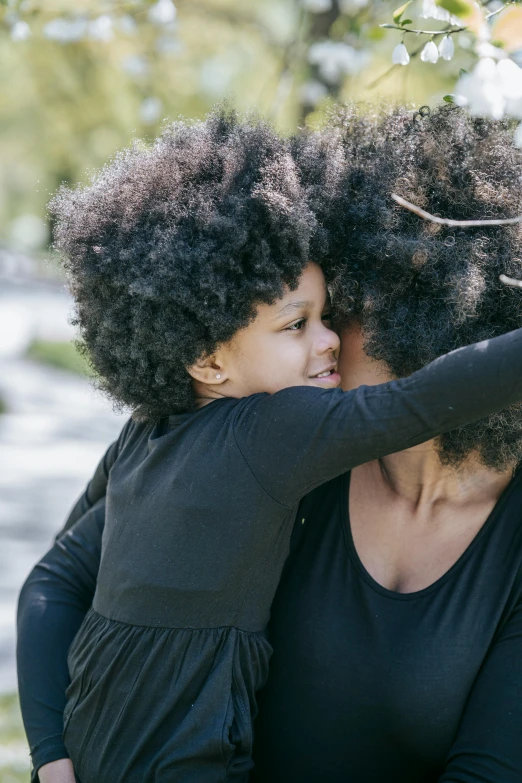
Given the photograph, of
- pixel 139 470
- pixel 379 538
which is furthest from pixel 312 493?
pixel 139 470

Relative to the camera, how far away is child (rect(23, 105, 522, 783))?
1953 millimetres

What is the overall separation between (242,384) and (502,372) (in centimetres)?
73

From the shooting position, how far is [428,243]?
2016 millimetres

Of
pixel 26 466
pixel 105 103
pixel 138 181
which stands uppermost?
pixel 105 103

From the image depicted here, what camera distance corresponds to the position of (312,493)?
2303mm

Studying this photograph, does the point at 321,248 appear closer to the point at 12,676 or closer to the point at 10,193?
the point at 12,676

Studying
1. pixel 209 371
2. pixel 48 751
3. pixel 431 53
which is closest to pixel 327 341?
pixel 209 371

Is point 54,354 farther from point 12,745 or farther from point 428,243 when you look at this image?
point 428,243

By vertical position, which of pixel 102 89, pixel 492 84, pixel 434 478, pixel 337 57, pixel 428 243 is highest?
pixel 102 89

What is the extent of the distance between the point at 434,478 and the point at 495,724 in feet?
1.99

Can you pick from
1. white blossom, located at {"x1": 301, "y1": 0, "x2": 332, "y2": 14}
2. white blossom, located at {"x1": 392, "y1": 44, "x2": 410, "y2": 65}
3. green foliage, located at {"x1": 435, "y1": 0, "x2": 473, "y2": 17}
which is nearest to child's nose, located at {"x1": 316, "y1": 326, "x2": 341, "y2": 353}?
white blossom, located at {"x1": 392, "y1": 44, "x2": 410, "y2": 65}

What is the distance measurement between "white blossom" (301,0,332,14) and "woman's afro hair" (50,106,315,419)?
2.79 metres

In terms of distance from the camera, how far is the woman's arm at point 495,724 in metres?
1.81

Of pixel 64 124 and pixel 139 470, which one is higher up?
pixel 64 124
